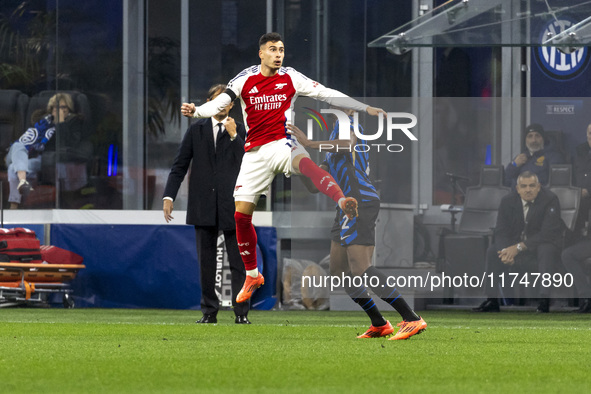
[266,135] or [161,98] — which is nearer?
[266,135]

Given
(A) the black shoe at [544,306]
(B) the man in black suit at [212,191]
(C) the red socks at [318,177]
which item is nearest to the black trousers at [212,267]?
(B) the man in black suit at [212,191]

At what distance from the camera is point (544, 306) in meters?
13.1

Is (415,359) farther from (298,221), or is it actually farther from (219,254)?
(219,254)

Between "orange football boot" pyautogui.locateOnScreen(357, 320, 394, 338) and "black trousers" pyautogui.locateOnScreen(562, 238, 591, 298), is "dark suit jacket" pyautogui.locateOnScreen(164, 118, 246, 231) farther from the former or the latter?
"black trousers" pyautogui.locateOnScreen(562, 238, 591, 298)

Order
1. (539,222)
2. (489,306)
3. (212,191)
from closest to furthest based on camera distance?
(212,191), (539,222), (489,306)

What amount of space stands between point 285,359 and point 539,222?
6.42m

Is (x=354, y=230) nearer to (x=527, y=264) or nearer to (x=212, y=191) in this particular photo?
(x=212, y=191)

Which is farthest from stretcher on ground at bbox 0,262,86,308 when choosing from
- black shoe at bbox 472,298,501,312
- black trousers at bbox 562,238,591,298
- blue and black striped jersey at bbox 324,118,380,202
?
black trousers at bbox 562,238,591,298

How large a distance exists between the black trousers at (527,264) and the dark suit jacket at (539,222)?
0.07m

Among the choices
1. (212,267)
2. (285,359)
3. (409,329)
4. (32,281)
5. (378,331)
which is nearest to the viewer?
(285,359)

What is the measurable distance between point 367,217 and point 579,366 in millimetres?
3524

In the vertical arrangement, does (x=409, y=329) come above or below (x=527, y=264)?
below

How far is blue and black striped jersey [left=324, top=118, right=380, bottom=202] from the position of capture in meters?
10.4

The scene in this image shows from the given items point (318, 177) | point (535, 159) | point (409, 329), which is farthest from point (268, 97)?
point (535, 159)
